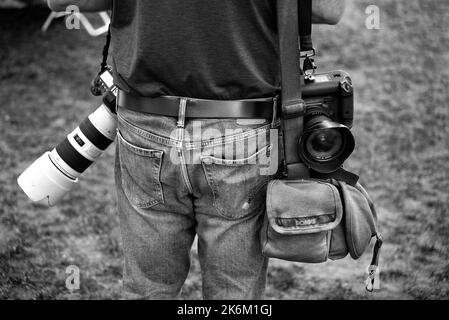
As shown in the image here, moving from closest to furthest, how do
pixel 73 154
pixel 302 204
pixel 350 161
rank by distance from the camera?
pixel 302 204, pixel 73 154, pixel 350 161

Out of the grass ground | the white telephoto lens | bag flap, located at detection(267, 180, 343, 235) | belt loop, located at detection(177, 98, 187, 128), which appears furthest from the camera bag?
the grass ground

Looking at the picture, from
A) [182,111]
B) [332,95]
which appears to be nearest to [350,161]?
[332,95]

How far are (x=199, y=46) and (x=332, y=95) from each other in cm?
43

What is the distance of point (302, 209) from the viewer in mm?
1749

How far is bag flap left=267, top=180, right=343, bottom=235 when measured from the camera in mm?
1741

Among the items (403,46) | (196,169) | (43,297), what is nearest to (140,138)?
(196,169)

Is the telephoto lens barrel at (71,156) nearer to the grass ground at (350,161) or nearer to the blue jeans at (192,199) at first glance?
the blue jeans at (192,199)

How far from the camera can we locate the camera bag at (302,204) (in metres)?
1.70

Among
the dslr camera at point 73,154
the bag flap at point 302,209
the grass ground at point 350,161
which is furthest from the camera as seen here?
the grass ground at point 350,161

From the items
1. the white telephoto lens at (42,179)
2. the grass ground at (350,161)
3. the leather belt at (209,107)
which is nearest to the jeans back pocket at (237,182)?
the leather belt at (209,107)

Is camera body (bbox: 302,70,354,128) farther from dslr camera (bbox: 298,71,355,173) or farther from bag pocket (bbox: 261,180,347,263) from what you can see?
bag pocket (bbox: 261,180,347,263)

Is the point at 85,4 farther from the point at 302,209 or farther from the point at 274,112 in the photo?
the point at 302,209

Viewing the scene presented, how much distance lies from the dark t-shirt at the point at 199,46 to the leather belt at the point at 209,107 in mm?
20
